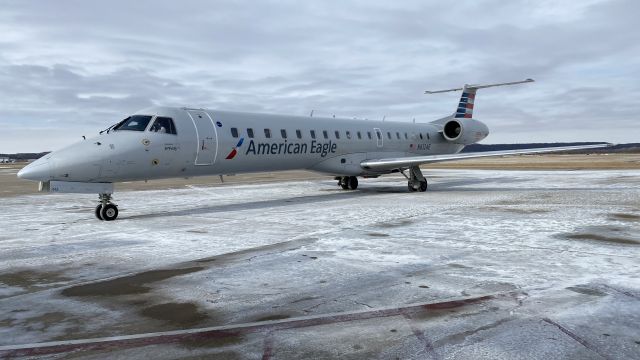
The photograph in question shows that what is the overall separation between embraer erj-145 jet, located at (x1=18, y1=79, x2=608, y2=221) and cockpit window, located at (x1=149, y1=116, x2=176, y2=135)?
0.05ft

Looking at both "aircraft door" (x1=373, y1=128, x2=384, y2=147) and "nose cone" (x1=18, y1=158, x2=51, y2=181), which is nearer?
"nose cone" (x1=18, y1=158, x2=51, y2=181)

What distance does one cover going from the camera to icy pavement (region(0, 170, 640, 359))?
4.16 m

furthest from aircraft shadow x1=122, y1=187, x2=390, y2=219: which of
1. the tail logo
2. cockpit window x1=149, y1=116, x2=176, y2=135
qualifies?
cockpit window x1=149, y1=116, x2=176, y2=135

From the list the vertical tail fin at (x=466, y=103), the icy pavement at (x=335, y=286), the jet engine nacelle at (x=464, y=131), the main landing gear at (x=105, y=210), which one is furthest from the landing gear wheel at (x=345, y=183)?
the main landing gear at (x=105, y=210)

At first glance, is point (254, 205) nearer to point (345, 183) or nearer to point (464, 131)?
point (345, 183)

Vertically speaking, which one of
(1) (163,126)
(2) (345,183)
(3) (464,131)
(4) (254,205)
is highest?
(3) (464,131)

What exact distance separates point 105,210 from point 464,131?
18212mm

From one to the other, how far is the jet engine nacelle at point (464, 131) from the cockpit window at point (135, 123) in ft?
55.0

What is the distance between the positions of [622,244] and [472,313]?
4815mm

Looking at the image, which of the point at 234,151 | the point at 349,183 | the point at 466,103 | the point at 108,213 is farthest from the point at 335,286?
the point at 466,103

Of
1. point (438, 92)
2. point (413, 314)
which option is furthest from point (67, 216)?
point (438, 92)

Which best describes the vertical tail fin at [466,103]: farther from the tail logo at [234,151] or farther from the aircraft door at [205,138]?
the aircraft door at [205,138]

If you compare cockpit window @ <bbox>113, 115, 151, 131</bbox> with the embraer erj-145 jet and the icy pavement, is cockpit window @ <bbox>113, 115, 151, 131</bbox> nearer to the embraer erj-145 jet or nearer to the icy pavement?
the embraer erj-145 jet

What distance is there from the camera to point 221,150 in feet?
48.8
